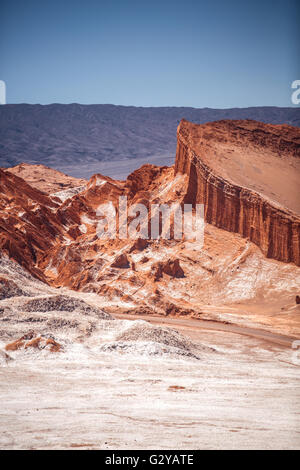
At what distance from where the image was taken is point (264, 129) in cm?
5512

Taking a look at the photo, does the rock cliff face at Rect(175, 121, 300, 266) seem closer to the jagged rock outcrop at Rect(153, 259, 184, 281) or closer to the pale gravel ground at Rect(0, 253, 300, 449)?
the jagged rock outcrop at Rect(153, 259, 184, 281)

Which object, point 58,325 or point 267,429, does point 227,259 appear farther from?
point 267,429

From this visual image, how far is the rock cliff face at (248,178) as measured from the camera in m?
40.9

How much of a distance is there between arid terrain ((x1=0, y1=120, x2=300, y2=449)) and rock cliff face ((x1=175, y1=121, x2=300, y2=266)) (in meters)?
0.12

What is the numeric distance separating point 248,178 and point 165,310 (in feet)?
50.8

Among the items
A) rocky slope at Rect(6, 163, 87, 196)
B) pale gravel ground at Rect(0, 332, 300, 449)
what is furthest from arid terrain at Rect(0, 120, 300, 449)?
rocky slope at Rect(6, 163, 87, 196)

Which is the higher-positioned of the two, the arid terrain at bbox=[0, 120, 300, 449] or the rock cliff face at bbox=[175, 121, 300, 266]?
the rock cliff face at bbox=[175, 121, 300, 266]

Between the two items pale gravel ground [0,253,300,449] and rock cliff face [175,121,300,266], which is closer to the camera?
pale gravel ground [0,253,300,449]

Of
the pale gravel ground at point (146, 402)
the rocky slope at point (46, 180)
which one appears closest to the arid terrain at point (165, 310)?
the pale gravel ground at point (146, 402)

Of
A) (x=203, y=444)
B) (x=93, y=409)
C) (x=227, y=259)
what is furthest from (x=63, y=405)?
(x=227, y=259)

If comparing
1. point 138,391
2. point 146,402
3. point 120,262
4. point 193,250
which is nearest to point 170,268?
point 193,250

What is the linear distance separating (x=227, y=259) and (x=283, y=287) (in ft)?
16.5

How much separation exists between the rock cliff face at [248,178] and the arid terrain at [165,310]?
0.39 ft

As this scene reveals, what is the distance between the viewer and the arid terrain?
595 inches
